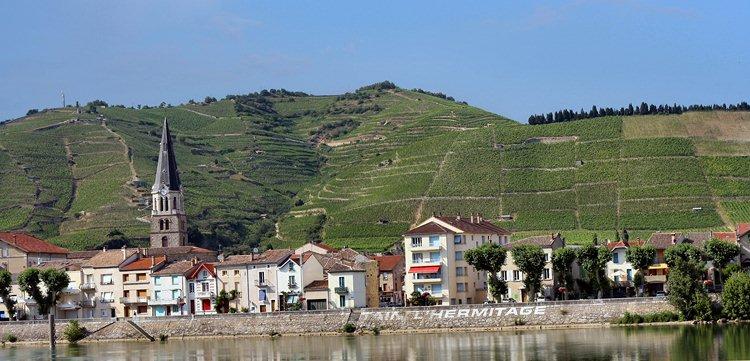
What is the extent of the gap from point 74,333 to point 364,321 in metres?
20.2

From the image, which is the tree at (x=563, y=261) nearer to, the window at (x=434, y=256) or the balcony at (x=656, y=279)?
the balcony at (x=656, y=279)

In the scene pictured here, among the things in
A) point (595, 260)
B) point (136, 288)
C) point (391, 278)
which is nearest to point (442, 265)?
point (391, 278)

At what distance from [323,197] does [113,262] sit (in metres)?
64.1

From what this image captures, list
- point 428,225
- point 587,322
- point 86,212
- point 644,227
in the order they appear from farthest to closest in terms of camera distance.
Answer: point 86,212 → point 644,227 → point 428,225 → point 587,322

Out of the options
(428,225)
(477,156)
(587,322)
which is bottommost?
(587,322)

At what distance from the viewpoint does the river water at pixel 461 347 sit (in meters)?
60.6

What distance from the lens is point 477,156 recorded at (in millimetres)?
156250

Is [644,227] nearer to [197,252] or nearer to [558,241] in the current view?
[558,241]

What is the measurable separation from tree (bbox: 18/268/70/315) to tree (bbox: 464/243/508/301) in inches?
1165

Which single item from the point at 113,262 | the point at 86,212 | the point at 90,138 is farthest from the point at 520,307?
the point at 90,138

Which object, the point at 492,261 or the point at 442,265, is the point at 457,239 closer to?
the point at 442,265

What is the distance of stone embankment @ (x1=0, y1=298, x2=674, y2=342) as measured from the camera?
78562 millimetres

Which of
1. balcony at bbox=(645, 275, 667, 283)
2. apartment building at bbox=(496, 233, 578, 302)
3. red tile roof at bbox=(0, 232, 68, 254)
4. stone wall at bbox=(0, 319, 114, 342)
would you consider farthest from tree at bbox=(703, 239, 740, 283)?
red tile roof at bbox=(0, 232, 68, 254)

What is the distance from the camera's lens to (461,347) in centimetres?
6912
